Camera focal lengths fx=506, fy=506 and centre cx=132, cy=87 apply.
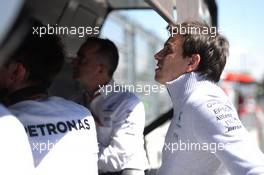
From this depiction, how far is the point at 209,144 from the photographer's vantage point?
1.97m

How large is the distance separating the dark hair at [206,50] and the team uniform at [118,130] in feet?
2.14

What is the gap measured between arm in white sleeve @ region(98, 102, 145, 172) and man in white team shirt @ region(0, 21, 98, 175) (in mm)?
833

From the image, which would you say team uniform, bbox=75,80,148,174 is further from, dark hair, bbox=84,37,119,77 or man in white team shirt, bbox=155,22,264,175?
man in white team shirt, bbox=155,22,264,175

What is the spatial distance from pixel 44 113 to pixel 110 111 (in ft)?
3.72

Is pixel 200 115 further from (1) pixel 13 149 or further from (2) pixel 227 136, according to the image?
(1) pixel 13 149

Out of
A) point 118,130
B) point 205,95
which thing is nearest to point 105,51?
point 118,130

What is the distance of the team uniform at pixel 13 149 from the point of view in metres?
1.37

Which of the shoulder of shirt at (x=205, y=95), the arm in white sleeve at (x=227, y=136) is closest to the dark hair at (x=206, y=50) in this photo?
the shoulder of shirt at (x=205, y=95)

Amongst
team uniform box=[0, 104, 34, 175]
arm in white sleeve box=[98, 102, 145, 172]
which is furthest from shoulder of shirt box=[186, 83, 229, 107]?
team uniform box=[0, 104, 34, 175]

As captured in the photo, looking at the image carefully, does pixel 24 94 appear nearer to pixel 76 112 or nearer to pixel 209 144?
pixel 76 112

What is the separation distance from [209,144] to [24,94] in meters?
0.74

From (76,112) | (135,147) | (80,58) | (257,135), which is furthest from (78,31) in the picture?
(257,135)

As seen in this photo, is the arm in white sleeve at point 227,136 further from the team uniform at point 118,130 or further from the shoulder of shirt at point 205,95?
the team uniform at point 118,130

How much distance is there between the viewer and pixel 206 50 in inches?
90.0
